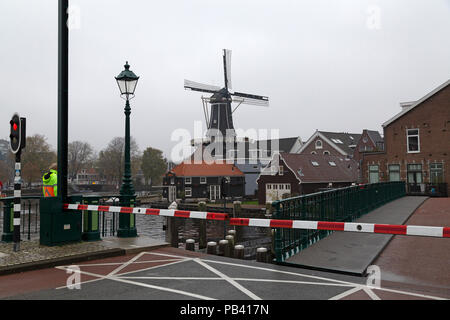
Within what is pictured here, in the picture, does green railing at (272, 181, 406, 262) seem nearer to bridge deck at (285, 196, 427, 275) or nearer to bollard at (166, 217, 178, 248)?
bridge deck at (285, 196, 427, 275)

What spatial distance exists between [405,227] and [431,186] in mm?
30687

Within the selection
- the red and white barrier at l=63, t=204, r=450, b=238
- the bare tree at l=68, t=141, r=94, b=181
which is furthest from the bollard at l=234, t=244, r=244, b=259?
the bare tree at l=68, t=141, r=94, b=181

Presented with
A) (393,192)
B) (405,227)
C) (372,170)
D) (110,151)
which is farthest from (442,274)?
(110,151)

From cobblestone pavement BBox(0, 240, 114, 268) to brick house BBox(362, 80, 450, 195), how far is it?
3130 cm

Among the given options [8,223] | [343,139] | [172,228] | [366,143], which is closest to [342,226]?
[8,223]

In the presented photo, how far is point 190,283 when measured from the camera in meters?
5.46

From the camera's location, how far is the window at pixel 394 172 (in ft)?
115

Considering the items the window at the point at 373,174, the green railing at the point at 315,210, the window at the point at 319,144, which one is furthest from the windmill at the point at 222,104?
the green railing at the point at 315,210

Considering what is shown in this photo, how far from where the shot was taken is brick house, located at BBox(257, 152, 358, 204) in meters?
41.2

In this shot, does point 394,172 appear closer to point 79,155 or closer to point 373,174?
point 373,174

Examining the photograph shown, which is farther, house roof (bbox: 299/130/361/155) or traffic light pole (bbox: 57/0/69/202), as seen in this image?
house roof (bbox: 299/130/361/155)

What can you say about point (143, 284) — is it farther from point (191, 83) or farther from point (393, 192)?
point (191, 83)

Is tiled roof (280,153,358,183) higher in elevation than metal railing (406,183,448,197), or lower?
higher

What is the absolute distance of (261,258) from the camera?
11047mm
